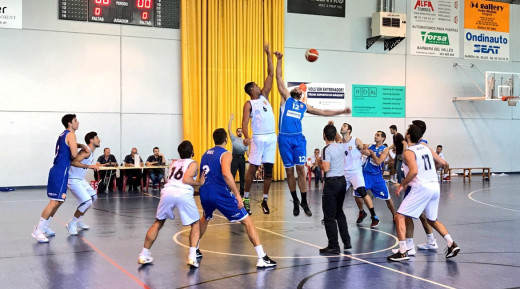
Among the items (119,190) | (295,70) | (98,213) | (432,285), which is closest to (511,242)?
(432,285)

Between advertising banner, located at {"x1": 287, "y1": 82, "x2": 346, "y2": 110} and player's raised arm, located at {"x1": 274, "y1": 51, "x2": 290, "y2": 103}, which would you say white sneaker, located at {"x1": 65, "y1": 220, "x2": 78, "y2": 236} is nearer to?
player's raised arm, located at {"x1": 274, "y1": 51, "x2": 290, "y2": 103}

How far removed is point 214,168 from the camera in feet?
24.2

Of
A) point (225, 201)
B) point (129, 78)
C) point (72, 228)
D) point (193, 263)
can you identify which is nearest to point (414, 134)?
point (225, 201)

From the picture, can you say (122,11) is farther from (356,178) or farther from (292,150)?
(356,178)

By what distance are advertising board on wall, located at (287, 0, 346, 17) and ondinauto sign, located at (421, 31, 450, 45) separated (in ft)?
14.2

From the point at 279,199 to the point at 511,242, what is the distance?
25.5 feet

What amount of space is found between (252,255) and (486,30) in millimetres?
23005

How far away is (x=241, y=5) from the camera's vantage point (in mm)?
22500

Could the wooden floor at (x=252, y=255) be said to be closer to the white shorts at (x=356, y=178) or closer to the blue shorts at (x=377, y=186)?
the blue shorts at (x=377, y=186)

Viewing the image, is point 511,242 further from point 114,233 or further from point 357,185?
point 114,233

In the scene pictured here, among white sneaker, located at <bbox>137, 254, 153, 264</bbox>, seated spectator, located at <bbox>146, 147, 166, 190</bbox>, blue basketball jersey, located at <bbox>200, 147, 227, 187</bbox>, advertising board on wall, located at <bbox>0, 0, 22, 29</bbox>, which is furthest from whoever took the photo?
seated spectator, located at <bbox>146, 147, 166, 190</bbox>

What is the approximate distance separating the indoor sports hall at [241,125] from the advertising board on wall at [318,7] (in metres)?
0.06

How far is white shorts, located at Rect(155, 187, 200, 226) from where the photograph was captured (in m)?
7.29

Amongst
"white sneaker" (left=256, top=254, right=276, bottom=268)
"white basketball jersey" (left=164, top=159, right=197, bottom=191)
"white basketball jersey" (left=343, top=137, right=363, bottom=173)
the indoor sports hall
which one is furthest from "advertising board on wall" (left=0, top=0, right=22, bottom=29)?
"white sneaker" (left=256, top=254, right=276, bottom=268)
